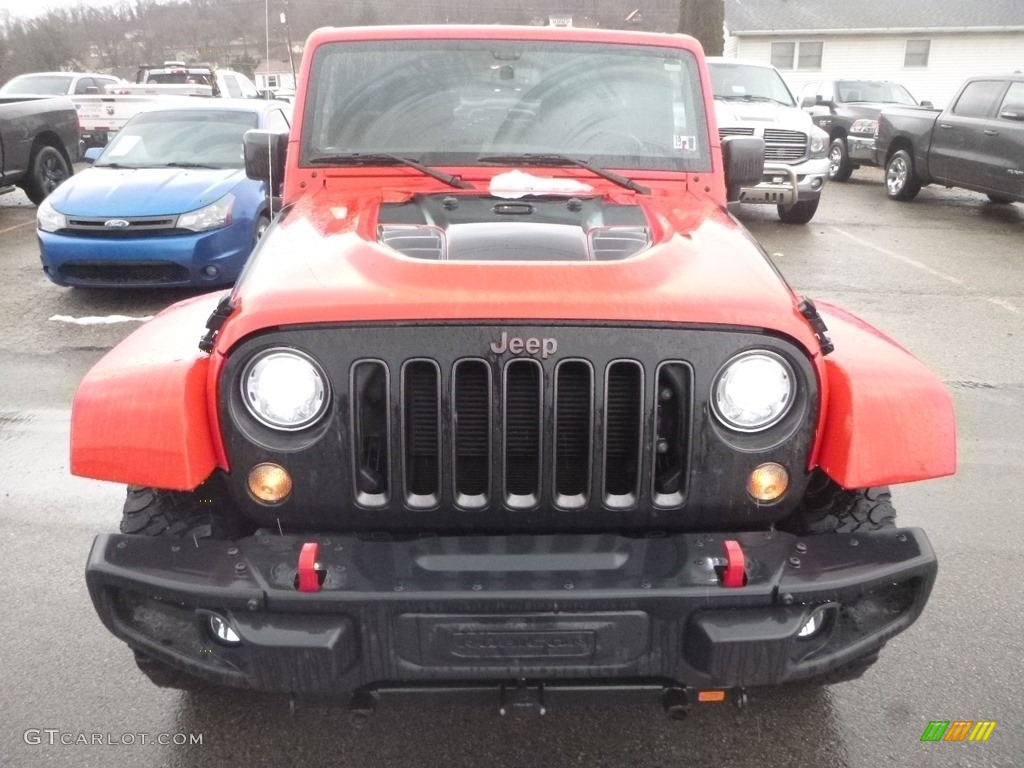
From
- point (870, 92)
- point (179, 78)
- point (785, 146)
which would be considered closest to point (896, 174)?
point (785, 146)

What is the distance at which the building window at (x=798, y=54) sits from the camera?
30938mm

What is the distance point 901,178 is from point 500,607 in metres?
13.1

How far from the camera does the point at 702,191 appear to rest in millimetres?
3248

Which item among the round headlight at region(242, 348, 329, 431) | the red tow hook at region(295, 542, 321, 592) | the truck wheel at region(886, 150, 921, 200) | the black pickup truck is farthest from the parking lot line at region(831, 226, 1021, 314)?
the red tow hook at region(295, 542, 321, 592)

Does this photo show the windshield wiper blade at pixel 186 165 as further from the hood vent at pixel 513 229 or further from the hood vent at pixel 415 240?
the hood vent at pixel 415 240

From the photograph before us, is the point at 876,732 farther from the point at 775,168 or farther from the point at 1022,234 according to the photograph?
the point at 1022,234

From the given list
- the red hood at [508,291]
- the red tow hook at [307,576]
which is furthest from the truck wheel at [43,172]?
the red tow hook at [307,576]

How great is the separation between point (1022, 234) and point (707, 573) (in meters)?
10.9

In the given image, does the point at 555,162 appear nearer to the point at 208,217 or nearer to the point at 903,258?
the point at 208,217

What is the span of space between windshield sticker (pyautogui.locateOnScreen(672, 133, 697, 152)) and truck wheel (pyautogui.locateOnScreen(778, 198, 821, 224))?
7907 millimetres

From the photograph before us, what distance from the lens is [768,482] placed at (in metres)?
2.08

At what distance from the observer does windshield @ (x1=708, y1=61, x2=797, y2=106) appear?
456 inches

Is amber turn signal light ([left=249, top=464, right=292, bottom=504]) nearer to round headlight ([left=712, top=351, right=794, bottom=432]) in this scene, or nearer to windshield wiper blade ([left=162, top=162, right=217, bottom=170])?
round headlight ([left=712, top=351, right=794, bottom=432])

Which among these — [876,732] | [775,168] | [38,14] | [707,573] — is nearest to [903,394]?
[707,573]
